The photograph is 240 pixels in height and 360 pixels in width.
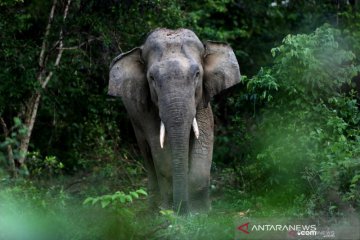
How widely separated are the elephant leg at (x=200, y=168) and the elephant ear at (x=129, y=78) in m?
0.81

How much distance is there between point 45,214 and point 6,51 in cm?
454

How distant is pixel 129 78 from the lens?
35.6 ft

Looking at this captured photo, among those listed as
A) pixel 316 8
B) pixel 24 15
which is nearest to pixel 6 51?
pixel 24 15

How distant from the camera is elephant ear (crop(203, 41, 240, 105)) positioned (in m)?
10.8

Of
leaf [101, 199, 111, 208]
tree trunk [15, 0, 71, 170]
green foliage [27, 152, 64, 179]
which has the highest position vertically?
tree trunk [15, 0, 71, 170]

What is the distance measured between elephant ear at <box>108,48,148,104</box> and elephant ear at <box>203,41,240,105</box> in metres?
0.82

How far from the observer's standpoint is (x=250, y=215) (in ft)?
33.1

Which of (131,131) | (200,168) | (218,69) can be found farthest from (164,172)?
(131,131)

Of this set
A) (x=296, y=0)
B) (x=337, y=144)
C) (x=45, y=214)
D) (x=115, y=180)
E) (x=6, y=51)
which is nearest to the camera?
(x=45, y=214)

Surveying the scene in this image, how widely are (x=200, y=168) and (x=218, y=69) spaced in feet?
4.31

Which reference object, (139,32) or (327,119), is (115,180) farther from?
(327,119)

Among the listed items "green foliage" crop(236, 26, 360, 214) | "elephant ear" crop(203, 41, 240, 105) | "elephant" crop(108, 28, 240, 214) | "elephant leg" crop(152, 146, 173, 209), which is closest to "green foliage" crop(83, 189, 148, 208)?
"elephant" crop(108, 28, 240, 214)

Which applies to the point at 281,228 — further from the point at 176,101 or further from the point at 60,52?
the point at 60,52

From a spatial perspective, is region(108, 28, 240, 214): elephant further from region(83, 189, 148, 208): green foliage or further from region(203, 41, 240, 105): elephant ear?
region(83, 189, 148, 208): green foliage
